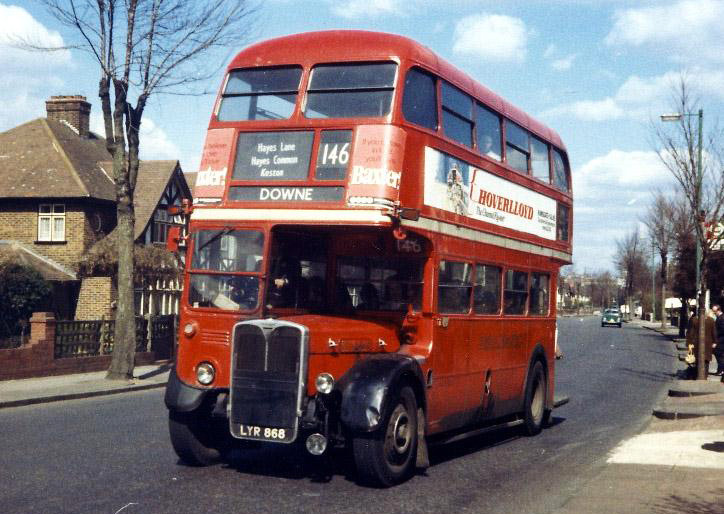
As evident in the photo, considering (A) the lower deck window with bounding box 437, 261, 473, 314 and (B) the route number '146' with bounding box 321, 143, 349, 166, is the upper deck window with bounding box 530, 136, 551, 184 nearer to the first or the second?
(A) the lower deck window with bounding box 437, 261, 473, 314

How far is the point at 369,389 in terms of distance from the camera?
874 centimetres

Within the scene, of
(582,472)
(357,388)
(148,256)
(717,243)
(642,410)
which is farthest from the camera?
(148,256)

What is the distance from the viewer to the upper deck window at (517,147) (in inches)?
515

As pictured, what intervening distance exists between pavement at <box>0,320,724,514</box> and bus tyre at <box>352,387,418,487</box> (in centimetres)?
168

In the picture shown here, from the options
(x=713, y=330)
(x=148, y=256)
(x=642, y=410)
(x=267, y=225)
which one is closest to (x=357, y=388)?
(x=267, y=225)

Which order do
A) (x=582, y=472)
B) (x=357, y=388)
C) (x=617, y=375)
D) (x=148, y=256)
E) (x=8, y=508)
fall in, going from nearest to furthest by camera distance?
(x=8, y=508)
(x=357, y=388)
(x=582, y=472)
(x=617, y=375)
(x=148, y=256)

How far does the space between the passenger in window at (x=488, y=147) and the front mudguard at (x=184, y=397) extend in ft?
16.3

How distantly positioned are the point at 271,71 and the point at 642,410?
10.8 m

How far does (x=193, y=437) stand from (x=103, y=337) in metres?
17.1

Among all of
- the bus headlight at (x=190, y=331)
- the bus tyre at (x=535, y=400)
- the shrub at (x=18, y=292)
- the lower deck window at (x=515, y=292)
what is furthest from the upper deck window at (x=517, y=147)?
the shrub at (x=18, y=292)

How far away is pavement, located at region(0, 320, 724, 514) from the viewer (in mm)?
8258

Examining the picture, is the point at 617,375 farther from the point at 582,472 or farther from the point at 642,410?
the point at 582,472

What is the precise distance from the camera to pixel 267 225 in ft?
30.9

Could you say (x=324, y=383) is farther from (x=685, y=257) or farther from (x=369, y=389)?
(x=685, y=257)
